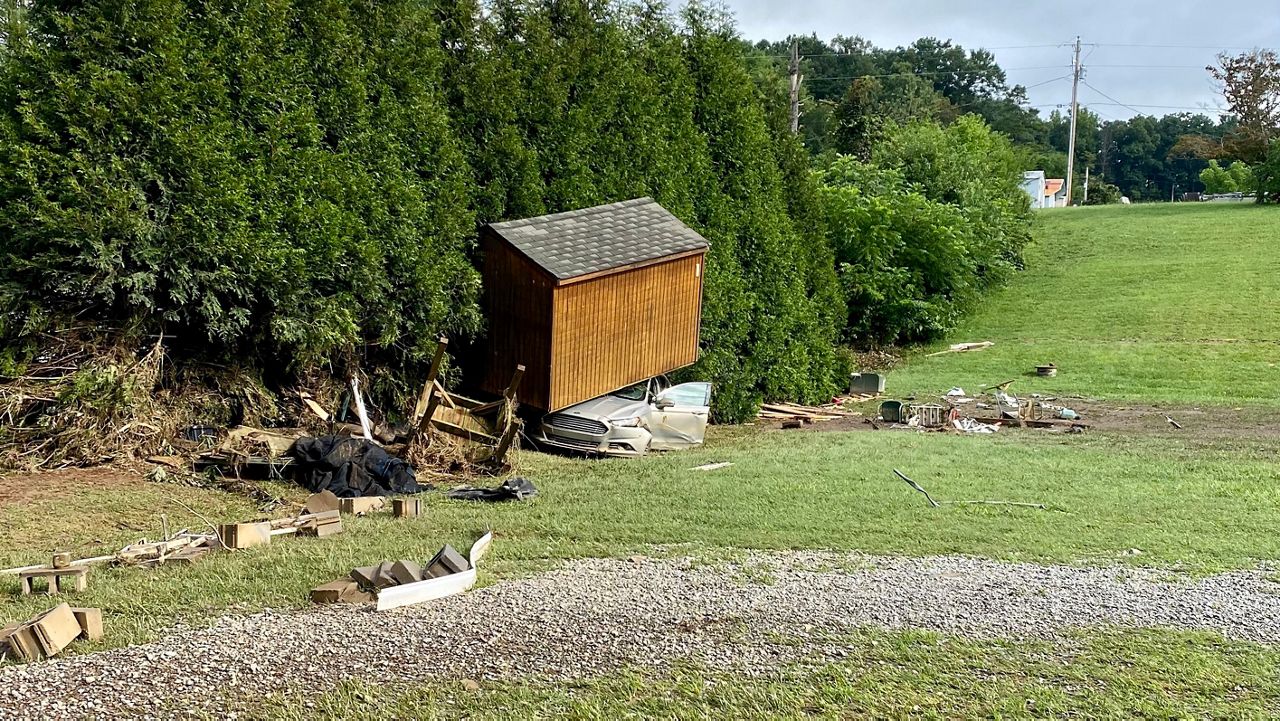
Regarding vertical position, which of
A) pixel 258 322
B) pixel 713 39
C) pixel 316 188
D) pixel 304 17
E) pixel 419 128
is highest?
pixel 713 39

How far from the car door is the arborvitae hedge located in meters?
1.77

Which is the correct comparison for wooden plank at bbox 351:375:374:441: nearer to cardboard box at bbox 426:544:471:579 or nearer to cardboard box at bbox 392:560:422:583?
cardboard box at bbox 426:544:471:579

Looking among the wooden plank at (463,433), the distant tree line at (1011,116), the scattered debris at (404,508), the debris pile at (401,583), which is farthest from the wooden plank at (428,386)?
the distant tree line at (1011,116)

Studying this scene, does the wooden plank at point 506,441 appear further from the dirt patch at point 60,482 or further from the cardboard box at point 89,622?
the cardboard box at point 89,622

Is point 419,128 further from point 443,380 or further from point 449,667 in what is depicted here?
point 449,667

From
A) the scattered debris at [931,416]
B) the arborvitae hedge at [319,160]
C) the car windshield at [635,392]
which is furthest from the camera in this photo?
the scattered debris at [931,416]

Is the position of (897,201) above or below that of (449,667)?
above

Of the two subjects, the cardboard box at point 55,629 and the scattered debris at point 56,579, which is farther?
the scattered debris at point 56,579

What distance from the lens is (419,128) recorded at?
13.3 m

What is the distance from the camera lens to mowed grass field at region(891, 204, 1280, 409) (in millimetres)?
22625

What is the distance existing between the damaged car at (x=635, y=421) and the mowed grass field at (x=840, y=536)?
460mm

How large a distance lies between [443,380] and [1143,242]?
35.7 meters

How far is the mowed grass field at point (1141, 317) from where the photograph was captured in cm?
2262

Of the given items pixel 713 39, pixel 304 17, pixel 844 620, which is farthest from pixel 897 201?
pixel 844 620
